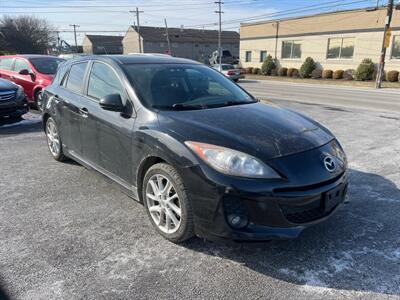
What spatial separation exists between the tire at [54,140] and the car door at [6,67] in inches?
267

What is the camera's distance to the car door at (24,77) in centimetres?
1063

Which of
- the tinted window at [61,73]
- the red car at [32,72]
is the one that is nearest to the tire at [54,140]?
the tinted window at [61,73]

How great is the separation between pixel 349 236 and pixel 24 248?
→ 2996 millimetres

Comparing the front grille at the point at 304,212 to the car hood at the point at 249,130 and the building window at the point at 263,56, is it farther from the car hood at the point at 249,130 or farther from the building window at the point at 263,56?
the building window at the point at 263,56

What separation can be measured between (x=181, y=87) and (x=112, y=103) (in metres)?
0.85

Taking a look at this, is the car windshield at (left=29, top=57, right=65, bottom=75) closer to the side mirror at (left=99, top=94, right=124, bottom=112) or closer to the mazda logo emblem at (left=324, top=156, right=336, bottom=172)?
the side mirror at (left=99, top=94, right=124, bottom=112)

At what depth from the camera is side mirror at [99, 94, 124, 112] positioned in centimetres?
362

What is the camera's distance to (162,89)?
12.9 ft

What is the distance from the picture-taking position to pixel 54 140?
18.6ft

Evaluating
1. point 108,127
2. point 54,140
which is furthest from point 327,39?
point 108,127

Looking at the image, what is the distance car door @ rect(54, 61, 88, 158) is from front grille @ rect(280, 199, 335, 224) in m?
2.80

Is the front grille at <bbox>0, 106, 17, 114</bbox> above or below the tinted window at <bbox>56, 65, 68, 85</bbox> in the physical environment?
below

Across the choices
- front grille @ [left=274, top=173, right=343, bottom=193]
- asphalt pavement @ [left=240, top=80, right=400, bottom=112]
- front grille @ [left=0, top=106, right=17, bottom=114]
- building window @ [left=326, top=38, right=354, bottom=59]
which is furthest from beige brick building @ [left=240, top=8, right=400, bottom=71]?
front grille @ [left=274, top=173, right=343, bottom=193]

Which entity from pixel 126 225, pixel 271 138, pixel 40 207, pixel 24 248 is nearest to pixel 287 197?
pixel 271 138
